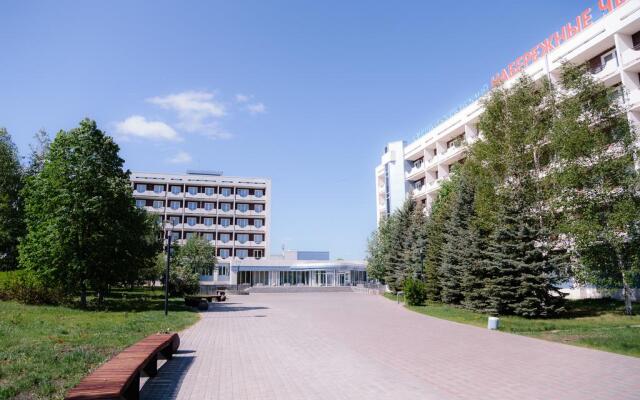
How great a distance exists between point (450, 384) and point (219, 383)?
4.16 m

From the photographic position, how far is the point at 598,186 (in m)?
21.0

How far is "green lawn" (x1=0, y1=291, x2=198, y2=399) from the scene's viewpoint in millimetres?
7406

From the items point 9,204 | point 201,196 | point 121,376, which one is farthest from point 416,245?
point 201,196

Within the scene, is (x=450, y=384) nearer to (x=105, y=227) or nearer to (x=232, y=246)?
(x=105, y=227)

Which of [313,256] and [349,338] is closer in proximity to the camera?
[349,338]

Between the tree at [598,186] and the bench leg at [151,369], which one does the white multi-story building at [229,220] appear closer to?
the tree at [598,186]

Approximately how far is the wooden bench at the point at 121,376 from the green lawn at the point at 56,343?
2.96 feet

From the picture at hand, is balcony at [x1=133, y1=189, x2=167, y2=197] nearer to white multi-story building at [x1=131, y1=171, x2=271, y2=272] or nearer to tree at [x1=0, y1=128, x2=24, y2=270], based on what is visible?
white multi-story building at [x1=131, y1=171, x2=271, y2=272]

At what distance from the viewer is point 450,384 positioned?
313 inches

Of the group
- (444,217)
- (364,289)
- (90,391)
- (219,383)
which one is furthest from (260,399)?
(364,289)

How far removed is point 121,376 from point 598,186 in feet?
71.9

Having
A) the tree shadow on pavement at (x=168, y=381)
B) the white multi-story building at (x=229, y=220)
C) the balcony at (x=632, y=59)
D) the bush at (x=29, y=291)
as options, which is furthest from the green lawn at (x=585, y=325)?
the white multi-story building at (x=229, y=220)

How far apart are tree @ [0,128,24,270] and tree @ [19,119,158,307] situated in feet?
45.4

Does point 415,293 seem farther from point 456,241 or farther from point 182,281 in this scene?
point 182,281
